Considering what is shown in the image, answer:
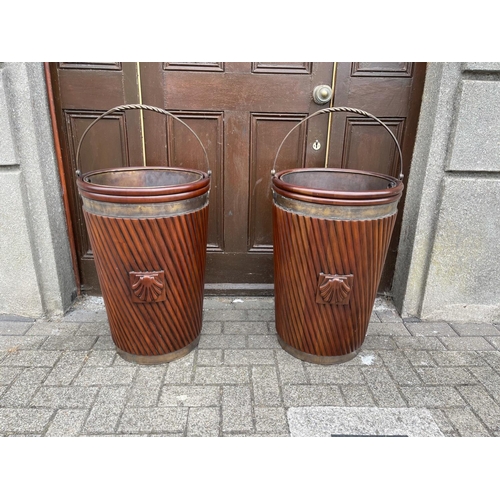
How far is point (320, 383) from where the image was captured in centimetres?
196

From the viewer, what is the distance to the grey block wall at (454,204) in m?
2.14

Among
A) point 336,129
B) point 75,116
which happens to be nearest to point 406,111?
point 336,129

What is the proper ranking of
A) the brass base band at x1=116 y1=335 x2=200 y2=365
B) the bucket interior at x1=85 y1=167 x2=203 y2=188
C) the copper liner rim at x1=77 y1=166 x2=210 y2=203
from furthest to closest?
the bucket interior at x1=85 y1=167 x2=203 y2=188 < the brass base band at x1=116 y1=335 x2=200 y2=365 < the copper liner rim at x1=77 y1=166 x2=210 y2=203

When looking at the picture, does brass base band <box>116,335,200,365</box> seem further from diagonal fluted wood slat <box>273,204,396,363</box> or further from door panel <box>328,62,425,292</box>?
door panel <box>328,62,425,292</box>

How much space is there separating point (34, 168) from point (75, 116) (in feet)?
1.44

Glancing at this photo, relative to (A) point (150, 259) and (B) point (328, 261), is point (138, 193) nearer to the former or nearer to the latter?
(A) point (150, 259)

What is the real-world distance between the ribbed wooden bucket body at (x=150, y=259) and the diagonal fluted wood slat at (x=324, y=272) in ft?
1.56

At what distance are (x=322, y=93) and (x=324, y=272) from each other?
1.24 meters

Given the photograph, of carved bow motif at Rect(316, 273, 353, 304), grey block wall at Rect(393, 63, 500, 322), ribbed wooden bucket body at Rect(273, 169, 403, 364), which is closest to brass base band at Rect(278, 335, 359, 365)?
ribbed wooden bucket body at Rect(273, 169, 403, 364)

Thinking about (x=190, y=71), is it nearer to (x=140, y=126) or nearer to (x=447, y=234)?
(x=140, y=126)

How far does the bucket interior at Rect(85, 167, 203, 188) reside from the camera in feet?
7.18

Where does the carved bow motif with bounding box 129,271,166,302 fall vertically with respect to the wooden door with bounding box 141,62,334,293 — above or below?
below

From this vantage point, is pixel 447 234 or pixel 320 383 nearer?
pixel 320 383

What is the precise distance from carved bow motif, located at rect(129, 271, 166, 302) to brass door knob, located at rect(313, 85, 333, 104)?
151 centimetres
